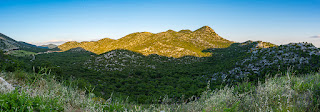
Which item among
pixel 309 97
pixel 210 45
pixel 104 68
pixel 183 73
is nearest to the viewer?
pixel 309 97

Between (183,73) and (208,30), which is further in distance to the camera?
(208,30)

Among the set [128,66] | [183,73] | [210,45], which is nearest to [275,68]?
[183,73]

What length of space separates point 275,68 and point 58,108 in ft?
90.4

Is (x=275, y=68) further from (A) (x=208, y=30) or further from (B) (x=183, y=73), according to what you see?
(A) (x=208, y=30)

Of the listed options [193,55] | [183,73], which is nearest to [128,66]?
[183,73]

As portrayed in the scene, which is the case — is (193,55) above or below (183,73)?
above

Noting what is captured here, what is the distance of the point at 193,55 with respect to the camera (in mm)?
72750

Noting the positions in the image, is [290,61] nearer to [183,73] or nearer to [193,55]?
[183,73]

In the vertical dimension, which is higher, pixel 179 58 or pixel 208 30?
pixel 208 30

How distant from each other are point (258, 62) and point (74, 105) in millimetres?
30505

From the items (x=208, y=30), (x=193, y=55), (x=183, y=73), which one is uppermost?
(x=208, y=30)

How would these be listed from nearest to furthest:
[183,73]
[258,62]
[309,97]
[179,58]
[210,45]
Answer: [309,97]
[258,62]
[183,73]
[179,58]
[210,45]

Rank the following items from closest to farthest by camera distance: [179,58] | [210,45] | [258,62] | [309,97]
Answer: [309,97] < [258,62] < [179,58] < [210,45]

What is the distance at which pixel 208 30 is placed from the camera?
140000 millimetres
